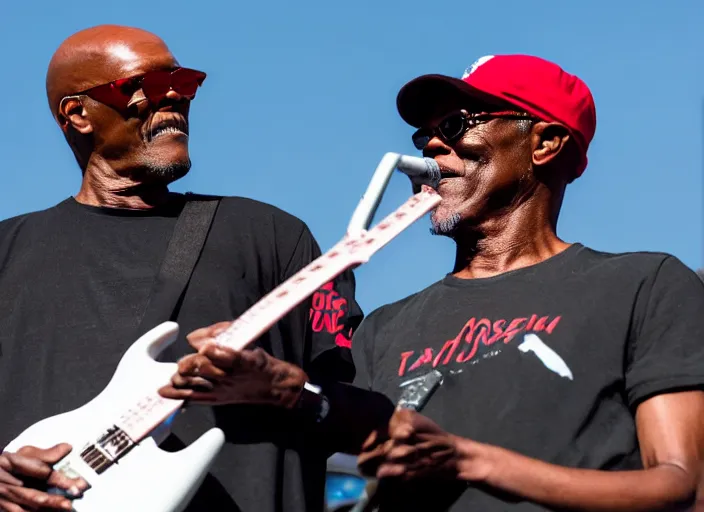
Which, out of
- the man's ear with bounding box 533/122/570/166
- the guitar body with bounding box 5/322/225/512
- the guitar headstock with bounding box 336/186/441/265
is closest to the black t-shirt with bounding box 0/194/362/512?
the guitar body with bounding box 5/322/225/512

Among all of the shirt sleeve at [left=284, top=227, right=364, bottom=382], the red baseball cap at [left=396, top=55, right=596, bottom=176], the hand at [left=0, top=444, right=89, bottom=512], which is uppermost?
the red baseball cap at [left=396, top=55, right=596, bottom=176]

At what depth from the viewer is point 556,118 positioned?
5.59 m

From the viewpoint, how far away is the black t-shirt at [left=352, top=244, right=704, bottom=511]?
189 inches

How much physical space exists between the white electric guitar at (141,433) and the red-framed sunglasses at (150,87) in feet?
3.32

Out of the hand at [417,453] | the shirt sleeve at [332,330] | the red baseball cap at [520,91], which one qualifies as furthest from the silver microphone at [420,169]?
the hand at [417,453]

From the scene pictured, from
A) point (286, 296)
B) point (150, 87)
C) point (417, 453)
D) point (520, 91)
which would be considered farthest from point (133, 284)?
point (520, 91)

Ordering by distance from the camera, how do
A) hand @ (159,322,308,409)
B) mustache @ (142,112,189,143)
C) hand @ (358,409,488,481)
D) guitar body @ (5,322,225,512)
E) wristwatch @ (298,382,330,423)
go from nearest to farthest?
1. hand @ (159,322,308,409)
2. hand @ (358,409,488,481)
3. wristwatch @ (298,382,330,423)
4. guitar body @ (5,322,225,512)
5. mustache @ (142,112,189,143)

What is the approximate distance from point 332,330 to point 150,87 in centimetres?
113

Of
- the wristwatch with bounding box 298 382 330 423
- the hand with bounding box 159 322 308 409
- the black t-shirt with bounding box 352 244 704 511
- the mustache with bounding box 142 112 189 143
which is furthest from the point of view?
the mustache with bounding box 142 112 189 143

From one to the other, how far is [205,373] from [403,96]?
5.78ft

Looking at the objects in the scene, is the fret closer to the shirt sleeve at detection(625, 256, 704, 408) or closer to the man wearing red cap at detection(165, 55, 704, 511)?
the man wearing red cap at detection(165, 55, 704, 511)

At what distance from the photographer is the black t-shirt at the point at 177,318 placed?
4.91 meters

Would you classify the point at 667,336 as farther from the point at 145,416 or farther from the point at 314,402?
the point at 145,416

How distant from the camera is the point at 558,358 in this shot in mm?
4953
